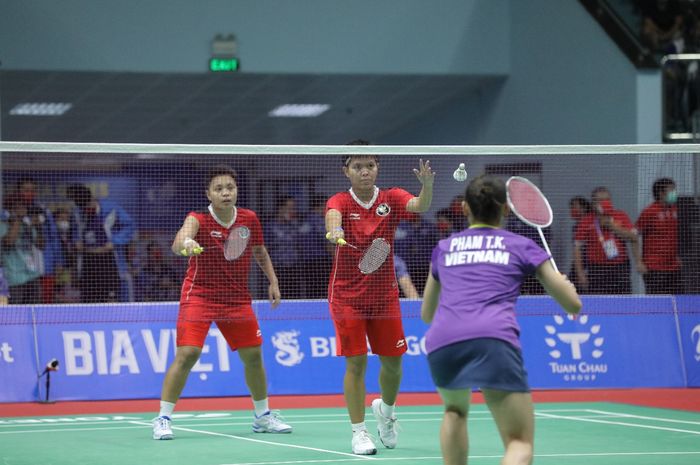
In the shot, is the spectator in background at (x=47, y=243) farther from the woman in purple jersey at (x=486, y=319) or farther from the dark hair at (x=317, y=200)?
the woman in purple jersey at (x=486, y=319)

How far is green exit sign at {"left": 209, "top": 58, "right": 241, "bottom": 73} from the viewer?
18594 millimetres

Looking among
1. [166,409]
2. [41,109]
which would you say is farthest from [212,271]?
[41,109]

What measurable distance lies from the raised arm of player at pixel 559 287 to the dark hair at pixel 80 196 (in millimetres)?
8819

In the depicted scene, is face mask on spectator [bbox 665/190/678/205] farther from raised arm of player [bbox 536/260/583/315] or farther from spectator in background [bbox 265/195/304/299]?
raised arm of player [bbox 536/260/583/315]

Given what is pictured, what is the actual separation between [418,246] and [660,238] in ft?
8.67

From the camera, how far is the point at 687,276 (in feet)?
42.4

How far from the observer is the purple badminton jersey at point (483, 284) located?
211 inches

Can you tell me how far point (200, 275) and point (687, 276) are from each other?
606 cm

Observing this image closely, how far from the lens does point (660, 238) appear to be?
1262 cm

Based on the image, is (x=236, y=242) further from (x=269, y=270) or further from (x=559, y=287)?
(x=559, y=287)

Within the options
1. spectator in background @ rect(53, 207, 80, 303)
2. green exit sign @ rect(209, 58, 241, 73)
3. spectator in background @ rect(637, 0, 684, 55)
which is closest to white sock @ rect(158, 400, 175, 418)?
spectator in background @ rect(53, 207, 80, 303)

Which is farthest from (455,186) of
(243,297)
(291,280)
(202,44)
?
(243,297)

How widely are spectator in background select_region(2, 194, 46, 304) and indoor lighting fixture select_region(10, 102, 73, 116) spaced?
889 centimetres

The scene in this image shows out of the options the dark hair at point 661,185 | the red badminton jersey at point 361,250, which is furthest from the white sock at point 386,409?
the dark hair at point 661,185
